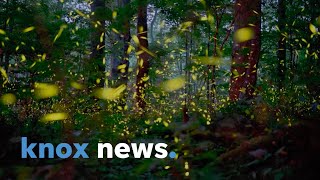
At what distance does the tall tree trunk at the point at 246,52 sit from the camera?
23.6 ft

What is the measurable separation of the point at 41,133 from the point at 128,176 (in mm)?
1973

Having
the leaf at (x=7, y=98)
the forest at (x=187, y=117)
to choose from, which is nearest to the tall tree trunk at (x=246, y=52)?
the forest at (x=187, y=117)

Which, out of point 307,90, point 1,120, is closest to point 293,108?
point 307,90

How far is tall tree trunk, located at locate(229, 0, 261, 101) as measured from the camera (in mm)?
7184

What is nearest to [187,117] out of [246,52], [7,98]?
[246,52]

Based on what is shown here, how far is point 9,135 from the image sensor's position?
15.2 ft

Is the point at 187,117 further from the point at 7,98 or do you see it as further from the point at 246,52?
the point at 7,98

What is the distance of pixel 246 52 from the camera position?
7.08 meters

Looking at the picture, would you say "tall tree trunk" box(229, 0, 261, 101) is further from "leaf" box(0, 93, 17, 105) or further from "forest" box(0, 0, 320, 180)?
"leaf" box(0, 93, 17, 105)

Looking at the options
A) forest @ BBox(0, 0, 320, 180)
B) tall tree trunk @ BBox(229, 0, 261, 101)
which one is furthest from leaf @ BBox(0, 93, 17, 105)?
tall tree trunk @ BBox(229, 0, 261, 101)

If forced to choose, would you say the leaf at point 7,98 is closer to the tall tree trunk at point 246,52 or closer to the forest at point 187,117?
the forest at point 187,117

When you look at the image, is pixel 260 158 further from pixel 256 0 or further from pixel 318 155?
pixel 256 0

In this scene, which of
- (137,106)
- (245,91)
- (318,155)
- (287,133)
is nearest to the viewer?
(318,155)

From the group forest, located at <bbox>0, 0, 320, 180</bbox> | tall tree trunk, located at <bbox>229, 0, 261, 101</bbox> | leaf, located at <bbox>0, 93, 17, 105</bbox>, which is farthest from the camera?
tall tree trunk, located at <bbox>229, 0, 261, 101</bbox>
